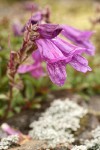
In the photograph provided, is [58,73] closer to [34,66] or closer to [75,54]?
[75,54]

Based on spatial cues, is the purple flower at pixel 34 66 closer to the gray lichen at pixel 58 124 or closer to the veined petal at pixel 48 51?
the gray lichen at pixel 58 124

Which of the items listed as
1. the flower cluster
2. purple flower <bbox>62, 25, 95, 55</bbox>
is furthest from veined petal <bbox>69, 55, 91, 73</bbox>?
purple flower <bbox>62, 25, 95, 55</bbox>

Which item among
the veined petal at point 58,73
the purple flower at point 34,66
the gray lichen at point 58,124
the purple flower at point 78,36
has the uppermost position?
the purple flower at point 78,36

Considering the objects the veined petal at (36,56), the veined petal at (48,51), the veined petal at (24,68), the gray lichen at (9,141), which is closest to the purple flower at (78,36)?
the veined petal at (36,56)

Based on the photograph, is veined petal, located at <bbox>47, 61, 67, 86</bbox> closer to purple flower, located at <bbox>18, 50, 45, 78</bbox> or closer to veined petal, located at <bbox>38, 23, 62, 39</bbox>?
veined petal, located at <bbox>38, 23, 62, 39</bbox>

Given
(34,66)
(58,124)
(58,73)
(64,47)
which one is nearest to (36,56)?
(34,66)

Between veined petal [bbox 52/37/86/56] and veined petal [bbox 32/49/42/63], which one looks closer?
veined petal [bbox 52/37/86/56]
